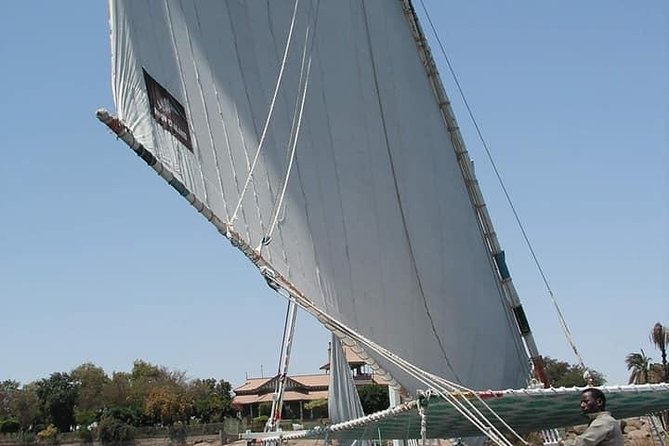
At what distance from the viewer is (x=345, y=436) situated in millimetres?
10203

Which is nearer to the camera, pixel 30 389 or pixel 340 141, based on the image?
pixel 340 141

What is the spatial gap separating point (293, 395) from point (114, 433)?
16487 millimetres

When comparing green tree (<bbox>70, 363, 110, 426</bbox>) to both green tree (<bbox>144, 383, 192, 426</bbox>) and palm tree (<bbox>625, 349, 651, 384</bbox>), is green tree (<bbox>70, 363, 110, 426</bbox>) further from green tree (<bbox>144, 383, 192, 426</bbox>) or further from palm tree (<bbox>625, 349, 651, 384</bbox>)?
palm tree (<bbox>625, 349, 651, 384</bbox>)

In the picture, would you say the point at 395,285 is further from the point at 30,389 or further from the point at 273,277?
the point at 30,389

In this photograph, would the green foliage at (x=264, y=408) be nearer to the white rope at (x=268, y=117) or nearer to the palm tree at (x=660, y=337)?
the palm tree at (x=660, y=337)

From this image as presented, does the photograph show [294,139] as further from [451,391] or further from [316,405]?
[316,405]

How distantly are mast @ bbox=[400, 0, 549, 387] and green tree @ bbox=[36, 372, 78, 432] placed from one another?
2127 inches

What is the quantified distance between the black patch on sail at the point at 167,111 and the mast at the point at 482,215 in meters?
4.47

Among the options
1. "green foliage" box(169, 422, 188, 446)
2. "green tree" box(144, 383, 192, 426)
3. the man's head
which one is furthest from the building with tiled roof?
the man's head

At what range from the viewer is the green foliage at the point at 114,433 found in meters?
45.8

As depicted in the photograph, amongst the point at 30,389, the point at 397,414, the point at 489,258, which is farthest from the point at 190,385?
the point at 397,414

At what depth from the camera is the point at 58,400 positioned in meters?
62.5

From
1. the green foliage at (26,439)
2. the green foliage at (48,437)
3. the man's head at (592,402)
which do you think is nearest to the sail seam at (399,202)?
the man's head at (592,402)

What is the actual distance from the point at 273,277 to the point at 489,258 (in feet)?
15.7
